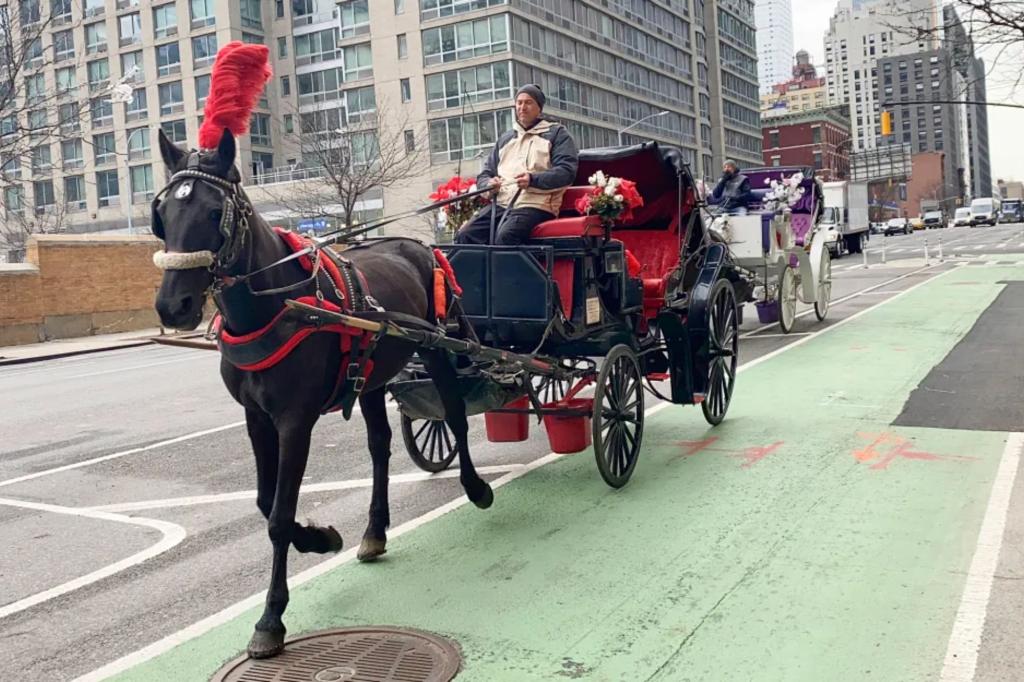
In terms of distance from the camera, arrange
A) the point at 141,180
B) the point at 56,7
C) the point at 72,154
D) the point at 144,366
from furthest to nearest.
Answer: the point at 72,154
the point at 141,180
the point at 56,7
the point at 144,366

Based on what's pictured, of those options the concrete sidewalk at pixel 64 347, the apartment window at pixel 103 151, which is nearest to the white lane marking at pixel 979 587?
the concrete sidewalk at pixel 64 347

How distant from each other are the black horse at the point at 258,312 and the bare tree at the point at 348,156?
Result: 3558 centimetres

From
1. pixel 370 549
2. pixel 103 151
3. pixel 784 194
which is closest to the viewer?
pixel 370 549

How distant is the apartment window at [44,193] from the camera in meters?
71.3

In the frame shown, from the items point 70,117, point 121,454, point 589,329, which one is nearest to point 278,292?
point 589,329

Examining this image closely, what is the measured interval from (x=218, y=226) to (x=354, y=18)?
66.0 meters

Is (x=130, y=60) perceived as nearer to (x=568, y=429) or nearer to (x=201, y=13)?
(x=201, y=13)

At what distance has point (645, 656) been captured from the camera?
14.0 feet

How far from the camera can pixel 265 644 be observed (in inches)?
175

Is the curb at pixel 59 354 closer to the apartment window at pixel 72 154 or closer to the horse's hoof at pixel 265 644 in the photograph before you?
the horse's hoof at pixel 265 644

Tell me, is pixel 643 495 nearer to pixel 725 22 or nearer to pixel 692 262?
pixel 692 262

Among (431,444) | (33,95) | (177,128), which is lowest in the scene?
(431,444)

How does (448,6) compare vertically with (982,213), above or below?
above

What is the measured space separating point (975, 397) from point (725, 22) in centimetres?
9989
